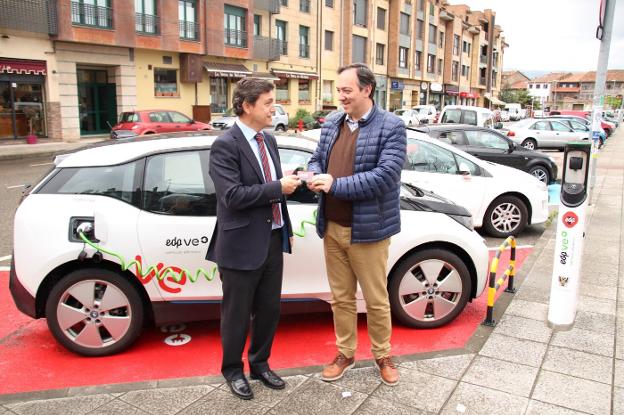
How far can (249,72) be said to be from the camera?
32.1 meters

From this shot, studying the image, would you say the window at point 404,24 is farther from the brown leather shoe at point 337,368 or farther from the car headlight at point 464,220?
the brown leather shoe at point 337,368

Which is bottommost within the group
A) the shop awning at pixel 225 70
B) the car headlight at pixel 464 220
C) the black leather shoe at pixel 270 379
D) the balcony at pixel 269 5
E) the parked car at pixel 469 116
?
the black leather shoe at pixel 270 379

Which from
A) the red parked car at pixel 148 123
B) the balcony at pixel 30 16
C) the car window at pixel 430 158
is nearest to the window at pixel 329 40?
the red parked car at pixel 148 123

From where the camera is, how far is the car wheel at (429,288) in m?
4.19

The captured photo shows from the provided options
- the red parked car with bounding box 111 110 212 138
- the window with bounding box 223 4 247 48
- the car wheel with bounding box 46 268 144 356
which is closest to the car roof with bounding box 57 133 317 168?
the car wheel with bounding box 46 268 144 356

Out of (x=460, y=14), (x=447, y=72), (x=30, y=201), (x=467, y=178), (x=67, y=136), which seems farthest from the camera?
(x=460, y=14)

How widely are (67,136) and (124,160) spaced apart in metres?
22.3

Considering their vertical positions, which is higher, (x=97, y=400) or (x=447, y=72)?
(x=447, y=72)

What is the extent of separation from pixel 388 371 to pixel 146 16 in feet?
86.9

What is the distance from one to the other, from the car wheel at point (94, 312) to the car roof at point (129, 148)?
2.61 feet

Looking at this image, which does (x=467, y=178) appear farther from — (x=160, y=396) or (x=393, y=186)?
(x=160, y=396)

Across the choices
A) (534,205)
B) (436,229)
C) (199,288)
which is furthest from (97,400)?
(534,205)

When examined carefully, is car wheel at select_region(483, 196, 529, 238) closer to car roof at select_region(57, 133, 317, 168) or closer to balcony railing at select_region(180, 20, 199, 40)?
car roof at select_region(57, 133, 317, 168)

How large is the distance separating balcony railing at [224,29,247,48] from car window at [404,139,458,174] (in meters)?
25.6
